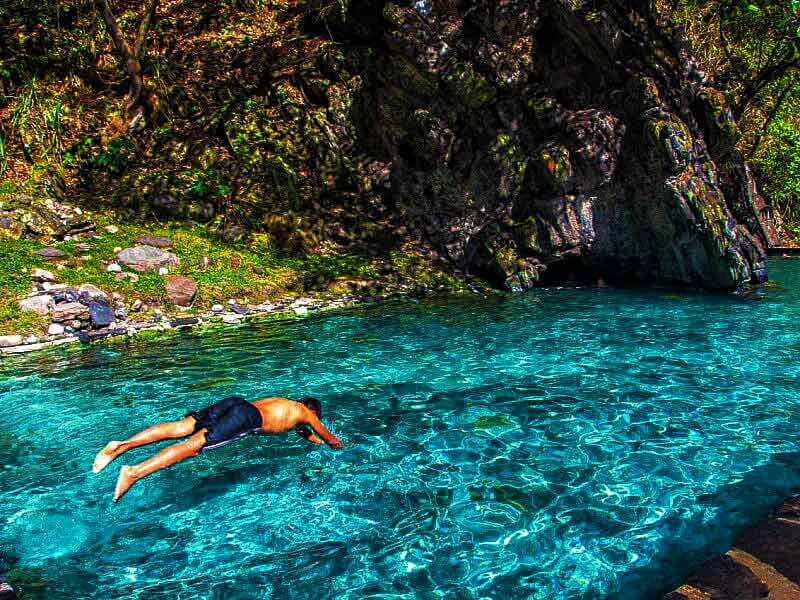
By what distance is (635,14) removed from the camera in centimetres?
1669

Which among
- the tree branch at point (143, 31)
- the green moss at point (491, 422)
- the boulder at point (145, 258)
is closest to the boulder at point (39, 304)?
the boulder at point (145, 258)

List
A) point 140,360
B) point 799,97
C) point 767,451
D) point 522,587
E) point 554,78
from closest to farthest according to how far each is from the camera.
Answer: point 522,587 < point 767,451 < point 140,360 < point 554,78 < point 799,97

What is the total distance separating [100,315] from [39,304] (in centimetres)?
129

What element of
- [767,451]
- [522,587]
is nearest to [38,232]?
[522,587]

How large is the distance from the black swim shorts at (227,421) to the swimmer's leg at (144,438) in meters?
0.11

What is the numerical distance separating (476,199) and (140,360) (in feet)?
39.2

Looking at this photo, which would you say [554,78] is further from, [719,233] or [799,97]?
[799,97]

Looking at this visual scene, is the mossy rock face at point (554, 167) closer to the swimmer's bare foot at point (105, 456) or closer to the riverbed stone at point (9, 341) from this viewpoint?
the riverbed stone at point (9, 341)

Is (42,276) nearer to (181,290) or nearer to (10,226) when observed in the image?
(10,226)

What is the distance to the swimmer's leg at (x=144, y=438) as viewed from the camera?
217 inches

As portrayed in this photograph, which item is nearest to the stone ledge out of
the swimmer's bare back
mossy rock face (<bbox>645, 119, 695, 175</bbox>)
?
the swimmer's bare back

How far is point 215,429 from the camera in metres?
6.09

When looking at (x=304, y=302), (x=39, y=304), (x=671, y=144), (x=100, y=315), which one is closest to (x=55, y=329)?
(x=39, y=304)

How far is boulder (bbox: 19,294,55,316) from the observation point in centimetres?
1272
